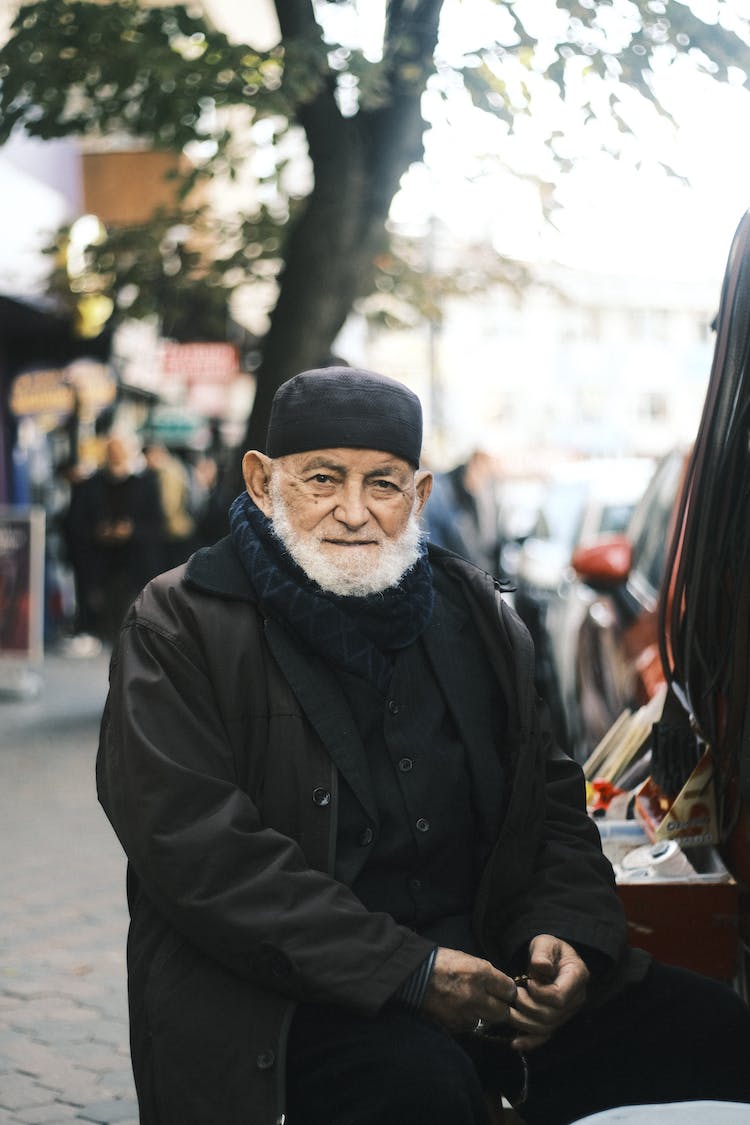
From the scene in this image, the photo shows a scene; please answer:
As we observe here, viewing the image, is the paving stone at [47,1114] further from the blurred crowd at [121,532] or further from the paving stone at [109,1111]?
the blurred crowd at [121,532]

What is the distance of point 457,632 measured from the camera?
283 centimetres

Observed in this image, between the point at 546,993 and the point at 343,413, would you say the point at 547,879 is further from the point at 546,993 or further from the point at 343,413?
the point at 343,413

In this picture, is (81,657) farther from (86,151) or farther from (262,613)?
(262,613)

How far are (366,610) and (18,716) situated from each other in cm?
888

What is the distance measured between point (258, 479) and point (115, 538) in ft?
31.9

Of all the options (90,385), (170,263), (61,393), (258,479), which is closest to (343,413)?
(258,479)

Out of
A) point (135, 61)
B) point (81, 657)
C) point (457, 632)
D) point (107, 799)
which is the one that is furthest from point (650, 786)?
point (81, 657)

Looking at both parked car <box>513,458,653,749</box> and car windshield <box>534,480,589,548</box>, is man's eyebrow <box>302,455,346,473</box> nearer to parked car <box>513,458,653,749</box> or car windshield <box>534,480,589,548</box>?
parked car <box>513,458,653,749</box>

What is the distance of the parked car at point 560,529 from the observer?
9141 mm

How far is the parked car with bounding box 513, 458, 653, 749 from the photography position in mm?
9141

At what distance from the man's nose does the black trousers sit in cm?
85

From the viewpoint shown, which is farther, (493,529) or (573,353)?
(573,353)

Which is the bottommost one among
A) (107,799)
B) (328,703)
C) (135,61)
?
(107,799)

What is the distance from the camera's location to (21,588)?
12141mm
